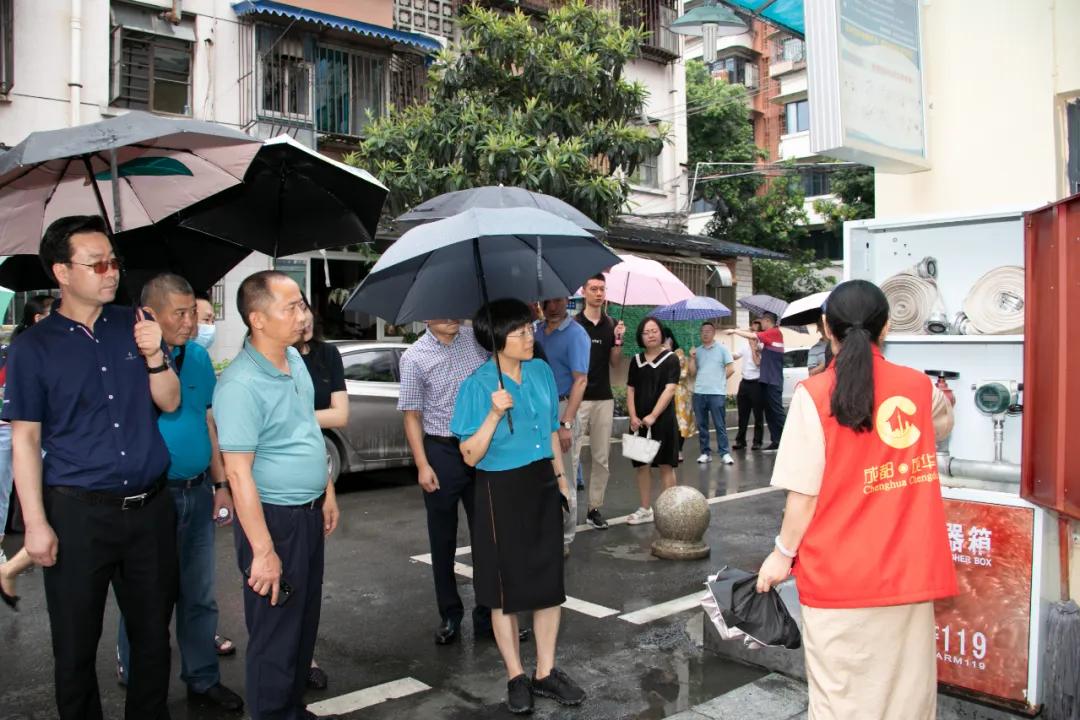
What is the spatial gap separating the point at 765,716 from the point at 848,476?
1.52m

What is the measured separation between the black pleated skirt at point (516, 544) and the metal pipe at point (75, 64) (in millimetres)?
11544

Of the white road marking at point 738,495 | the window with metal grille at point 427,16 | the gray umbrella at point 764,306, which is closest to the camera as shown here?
the white road marking at point 738,495

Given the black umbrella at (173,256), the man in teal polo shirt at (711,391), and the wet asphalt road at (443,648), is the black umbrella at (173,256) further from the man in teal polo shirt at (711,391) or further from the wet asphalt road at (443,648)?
the man in teal polo shirt at (711,391)

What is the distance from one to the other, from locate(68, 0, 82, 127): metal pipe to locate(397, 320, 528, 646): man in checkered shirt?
34.0ft

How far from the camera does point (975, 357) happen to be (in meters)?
4.39

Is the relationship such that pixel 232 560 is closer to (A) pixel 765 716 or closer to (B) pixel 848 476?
(A) pixel 765 716

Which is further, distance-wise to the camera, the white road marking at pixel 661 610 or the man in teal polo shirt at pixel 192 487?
the white road marking at pixel 661 610

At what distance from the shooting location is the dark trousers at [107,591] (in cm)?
316

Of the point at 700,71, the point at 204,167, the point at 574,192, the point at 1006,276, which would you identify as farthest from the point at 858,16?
the point at 700,71

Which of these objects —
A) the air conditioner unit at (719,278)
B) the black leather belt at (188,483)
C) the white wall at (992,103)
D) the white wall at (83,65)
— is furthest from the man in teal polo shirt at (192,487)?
the air conditioner unit at (719,278)

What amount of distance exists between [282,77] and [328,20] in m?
1.24

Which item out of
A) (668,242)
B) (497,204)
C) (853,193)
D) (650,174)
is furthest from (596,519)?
(853,193)

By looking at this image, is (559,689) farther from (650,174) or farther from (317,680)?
(650,174)

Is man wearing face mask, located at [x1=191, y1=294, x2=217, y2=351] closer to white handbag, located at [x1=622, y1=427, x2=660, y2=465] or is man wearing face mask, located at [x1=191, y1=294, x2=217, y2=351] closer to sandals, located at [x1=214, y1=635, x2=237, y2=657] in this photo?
sandals, located at [x1=214, y1=635, x2=237, y2=657]
